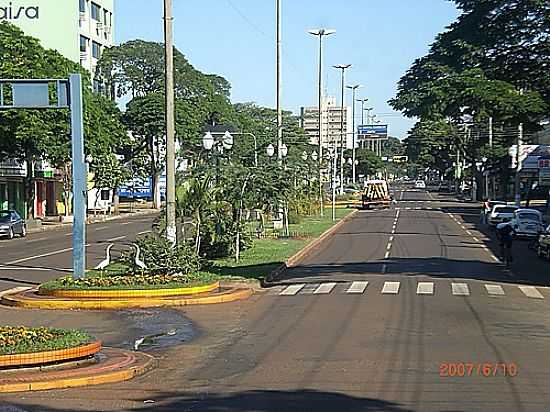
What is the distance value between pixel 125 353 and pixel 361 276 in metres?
15.6

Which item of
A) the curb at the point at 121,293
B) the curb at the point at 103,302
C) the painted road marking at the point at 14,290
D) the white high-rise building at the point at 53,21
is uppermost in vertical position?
the white high-rise building at the point at 53,21

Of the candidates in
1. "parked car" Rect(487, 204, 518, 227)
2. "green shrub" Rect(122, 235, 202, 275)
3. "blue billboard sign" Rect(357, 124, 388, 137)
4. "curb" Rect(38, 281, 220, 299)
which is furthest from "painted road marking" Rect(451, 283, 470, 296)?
"blue billboard sign" Rect(357, 124, 388, 137)

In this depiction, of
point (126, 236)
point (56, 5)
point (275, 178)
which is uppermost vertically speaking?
point (56, 5)

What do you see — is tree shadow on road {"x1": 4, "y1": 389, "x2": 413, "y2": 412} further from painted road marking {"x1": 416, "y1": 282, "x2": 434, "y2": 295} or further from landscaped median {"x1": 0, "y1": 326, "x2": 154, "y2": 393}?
painted road marking {"x1": 416, "y1": 282, "x2": 434, "y2": 295}

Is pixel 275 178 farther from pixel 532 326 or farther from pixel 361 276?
pixel 532 326

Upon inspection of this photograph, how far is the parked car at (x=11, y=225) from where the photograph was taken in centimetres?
5394

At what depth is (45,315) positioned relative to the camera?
71.0 ft

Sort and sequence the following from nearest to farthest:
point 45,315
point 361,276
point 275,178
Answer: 1. point 45,315
2. point 361,276
3. point 275,178

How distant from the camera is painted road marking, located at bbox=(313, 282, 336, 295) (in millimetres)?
25448

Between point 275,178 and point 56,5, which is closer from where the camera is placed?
point 275,178

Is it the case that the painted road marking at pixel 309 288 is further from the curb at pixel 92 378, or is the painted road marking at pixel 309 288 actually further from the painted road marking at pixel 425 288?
the curb at pixel 92 378

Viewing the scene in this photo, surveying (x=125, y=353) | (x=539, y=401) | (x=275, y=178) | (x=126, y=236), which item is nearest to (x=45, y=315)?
(x=125, y=353)
